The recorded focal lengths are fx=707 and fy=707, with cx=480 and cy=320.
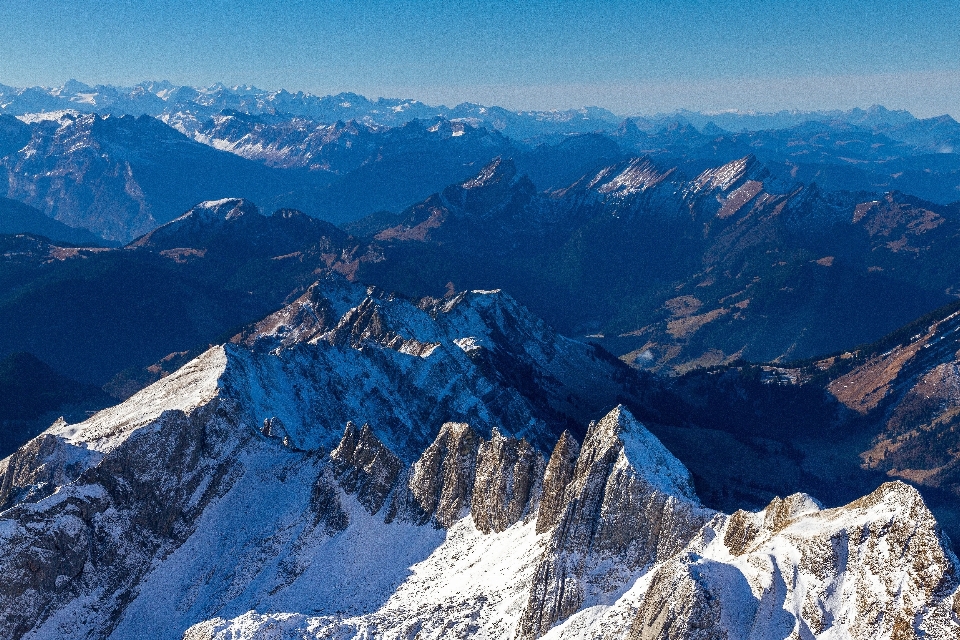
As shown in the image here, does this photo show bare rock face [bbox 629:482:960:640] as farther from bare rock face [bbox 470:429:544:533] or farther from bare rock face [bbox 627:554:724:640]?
bare rock face [bbox 470:429:544:533]

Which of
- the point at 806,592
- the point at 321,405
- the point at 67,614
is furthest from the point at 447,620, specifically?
the point at 321,405

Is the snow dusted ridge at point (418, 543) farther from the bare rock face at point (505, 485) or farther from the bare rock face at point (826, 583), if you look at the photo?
the bare rock face at point (505, 485)

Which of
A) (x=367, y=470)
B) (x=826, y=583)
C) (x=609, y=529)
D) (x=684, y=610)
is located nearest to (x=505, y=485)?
(x=609, y=529)

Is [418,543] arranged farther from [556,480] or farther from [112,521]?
[112,521]

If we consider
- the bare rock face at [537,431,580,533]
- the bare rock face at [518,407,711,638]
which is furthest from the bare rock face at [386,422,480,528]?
the bare rock face at [518,407,711,638]

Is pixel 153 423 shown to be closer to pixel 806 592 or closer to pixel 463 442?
pixel 463 442

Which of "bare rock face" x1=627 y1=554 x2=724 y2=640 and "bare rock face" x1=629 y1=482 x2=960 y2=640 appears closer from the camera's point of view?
"bare rock face" x1=629 y1=482 x2=960 y2=640
